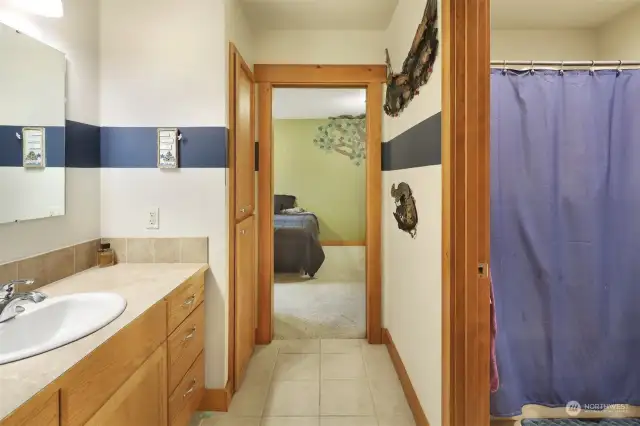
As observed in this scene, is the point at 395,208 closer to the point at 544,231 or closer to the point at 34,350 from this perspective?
the point at 544,231

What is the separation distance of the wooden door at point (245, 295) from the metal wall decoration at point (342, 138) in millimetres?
4545

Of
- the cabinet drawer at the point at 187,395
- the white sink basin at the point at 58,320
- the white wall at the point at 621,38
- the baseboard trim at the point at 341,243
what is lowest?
the cabinet drawer at the point at 187,395

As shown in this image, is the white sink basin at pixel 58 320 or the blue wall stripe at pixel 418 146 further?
the blue wall stripe at pixel 418 146

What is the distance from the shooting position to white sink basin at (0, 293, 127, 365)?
1068 mm

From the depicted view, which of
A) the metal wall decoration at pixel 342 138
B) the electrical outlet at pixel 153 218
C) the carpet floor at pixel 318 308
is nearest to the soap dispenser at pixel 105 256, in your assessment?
the electrical outlet at pixel 153 218

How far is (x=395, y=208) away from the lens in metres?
2.53

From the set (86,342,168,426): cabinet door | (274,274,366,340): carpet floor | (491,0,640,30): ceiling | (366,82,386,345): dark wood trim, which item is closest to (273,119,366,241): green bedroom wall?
(274,274,366,340): carpet floor

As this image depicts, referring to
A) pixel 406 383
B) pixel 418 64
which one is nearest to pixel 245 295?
pixel 406 383

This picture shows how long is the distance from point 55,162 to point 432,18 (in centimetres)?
188

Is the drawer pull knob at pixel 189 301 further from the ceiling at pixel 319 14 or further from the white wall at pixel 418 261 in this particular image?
the ceiling at pixel 319 14

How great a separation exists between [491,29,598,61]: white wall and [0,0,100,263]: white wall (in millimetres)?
2804

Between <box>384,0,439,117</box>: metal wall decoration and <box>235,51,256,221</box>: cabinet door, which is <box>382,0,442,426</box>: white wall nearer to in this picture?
<box>384,0,439,117</box>: metal wall decoration

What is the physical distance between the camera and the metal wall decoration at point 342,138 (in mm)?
6922

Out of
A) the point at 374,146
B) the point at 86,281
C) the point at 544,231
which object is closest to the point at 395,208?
the point at 374,146
